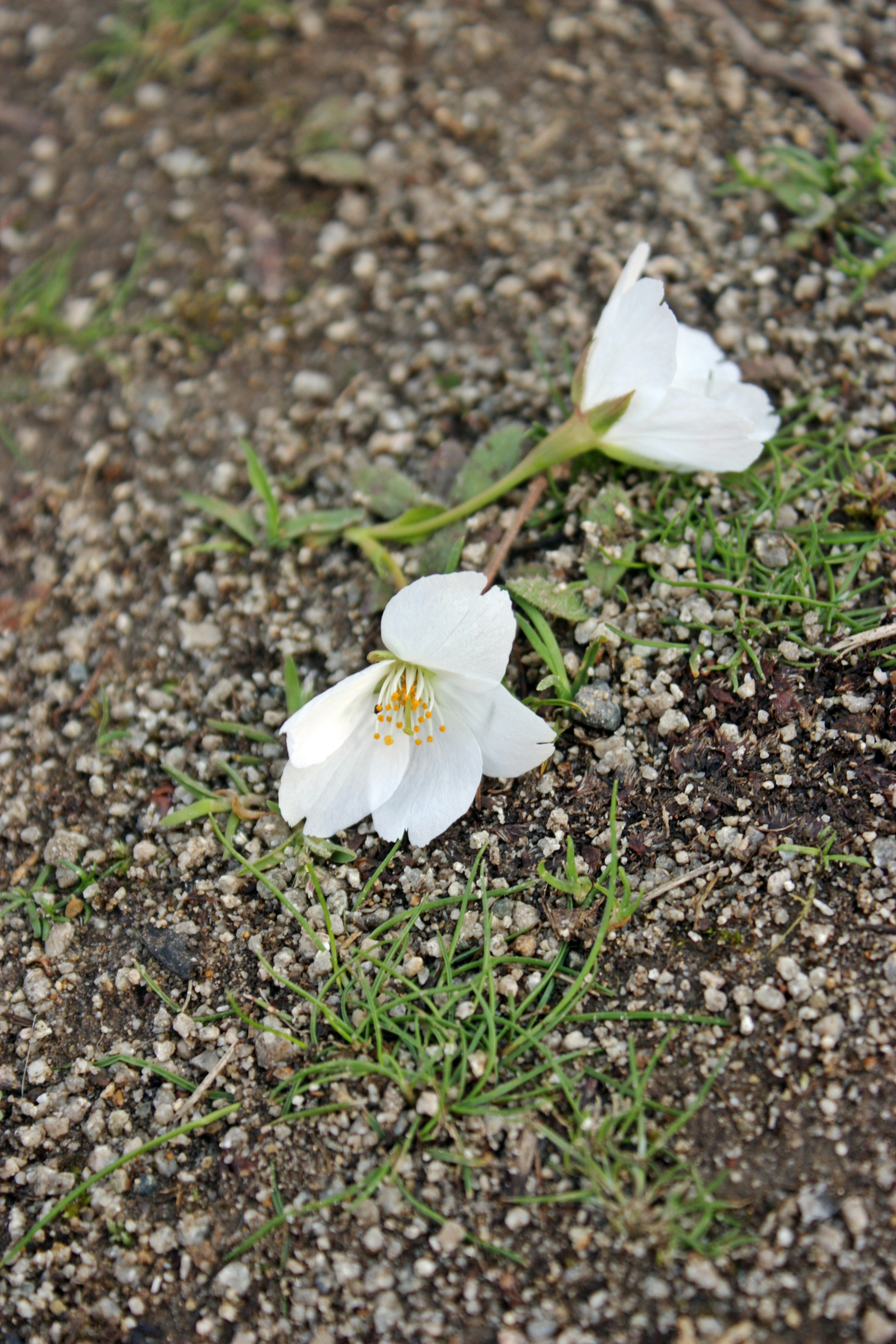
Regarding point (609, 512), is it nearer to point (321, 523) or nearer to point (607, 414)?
point (607, 414)

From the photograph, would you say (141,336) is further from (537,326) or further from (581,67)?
(581,67)

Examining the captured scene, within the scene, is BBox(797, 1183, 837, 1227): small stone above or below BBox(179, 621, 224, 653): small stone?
below

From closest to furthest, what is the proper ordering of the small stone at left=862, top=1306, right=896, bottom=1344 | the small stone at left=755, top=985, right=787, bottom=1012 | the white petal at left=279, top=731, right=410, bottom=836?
the small stone at left=862, top=1306, right=896, bottom=1344 → the small stone at left=755, top=985, right=787, bottom=1012 → the white petal at left=279, top=731, right=410, bottom=836

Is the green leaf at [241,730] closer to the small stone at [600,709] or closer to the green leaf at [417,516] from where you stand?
the green leaf at [417,516]

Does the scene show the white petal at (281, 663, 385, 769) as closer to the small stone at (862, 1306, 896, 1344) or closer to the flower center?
the flower center

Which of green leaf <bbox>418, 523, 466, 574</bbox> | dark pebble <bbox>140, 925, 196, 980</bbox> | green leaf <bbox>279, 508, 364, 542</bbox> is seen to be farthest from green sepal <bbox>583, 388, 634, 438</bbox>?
dark pebble <bbox>140, 925, 196, 980</bbox>

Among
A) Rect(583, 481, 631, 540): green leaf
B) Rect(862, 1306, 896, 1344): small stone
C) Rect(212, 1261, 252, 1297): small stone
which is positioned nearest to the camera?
Rect(862, 1306, 896, 1344): small stone

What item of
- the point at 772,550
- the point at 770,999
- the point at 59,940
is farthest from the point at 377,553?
the point at 770,999

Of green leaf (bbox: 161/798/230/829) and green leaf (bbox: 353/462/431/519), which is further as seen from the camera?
green leaf (bbox: 353/462/431/519)
